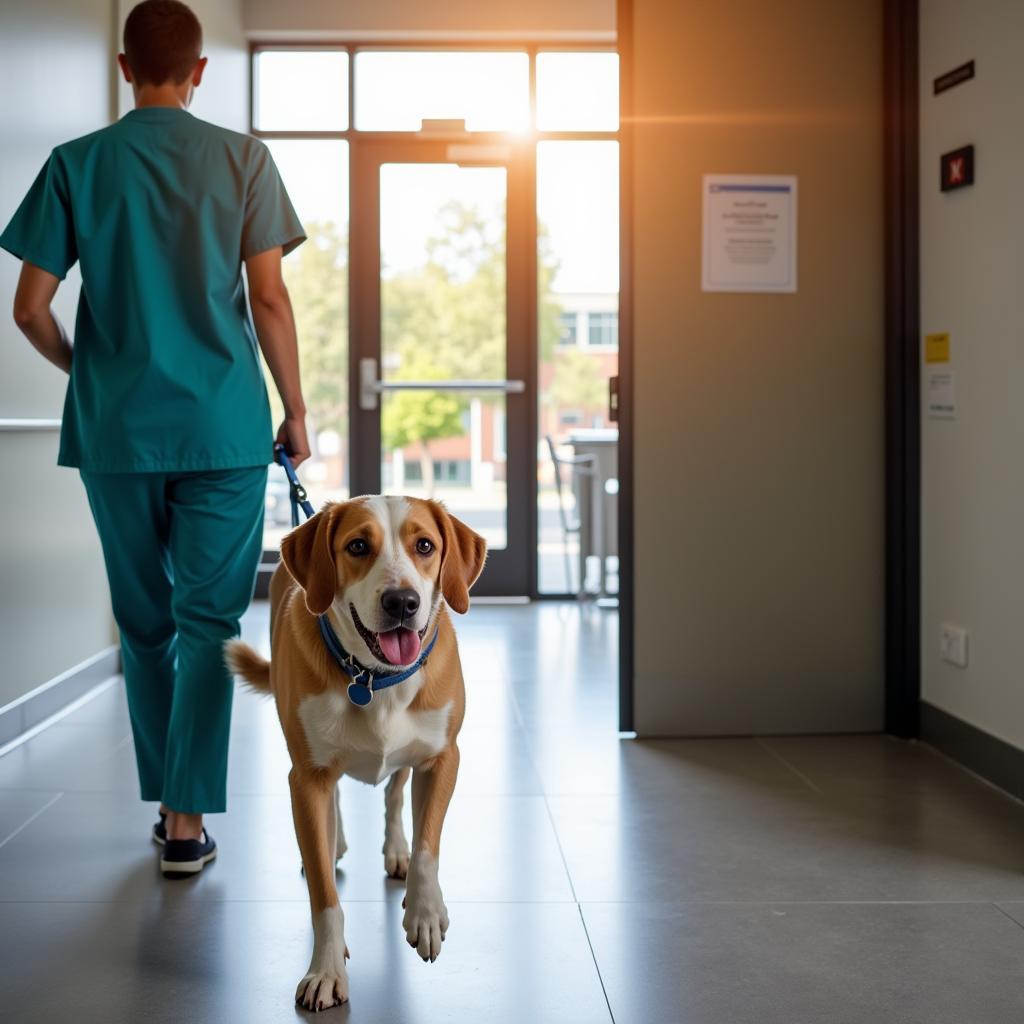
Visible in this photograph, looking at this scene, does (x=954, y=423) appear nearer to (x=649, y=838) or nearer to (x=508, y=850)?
(x=649, y=838)

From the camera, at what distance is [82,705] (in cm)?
409

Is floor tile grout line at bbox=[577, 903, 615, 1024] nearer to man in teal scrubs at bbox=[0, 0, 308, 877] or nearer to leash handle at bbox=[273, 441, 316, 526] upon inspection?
man in teal scrubs at bbox=[0, 0, 308, 877]

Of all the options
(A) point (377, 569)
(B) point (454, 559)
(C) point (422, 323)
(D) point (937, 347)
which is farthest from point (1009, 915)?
(C) point (422, 323)

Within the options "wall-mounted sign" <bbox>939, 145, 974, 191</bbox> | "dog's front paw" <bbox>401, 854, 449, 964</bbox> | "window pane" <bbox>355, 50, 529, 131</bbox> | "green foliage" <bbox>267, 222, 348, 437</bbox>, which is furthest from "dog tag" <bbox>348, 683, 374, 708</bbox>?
"window pane" <bbox>355, 50, 529, 131</bbox>

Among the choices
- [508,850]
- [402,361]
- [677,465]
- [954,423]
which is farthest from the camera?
[402,361]

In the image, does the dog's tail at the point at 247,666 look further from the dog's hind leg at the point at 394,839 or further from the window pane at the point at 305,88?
the window pane at the point at 305,88

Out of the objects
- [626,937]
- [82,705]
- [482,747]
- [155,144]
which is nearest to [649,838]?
[626,937]

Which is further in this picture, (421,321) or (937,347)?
(421,321)

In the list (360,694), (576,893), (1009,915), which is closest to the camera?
(360,694)

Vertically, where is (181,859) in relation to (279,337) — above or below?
below

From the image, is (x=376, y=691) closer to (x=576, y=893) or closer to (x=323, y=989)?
(x=323, y=989)

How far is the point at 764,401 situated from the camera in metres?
3.76

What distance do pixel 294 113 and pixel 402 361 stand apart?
4.48ft

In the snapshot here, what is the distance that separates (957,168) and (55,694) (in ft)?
9.36
